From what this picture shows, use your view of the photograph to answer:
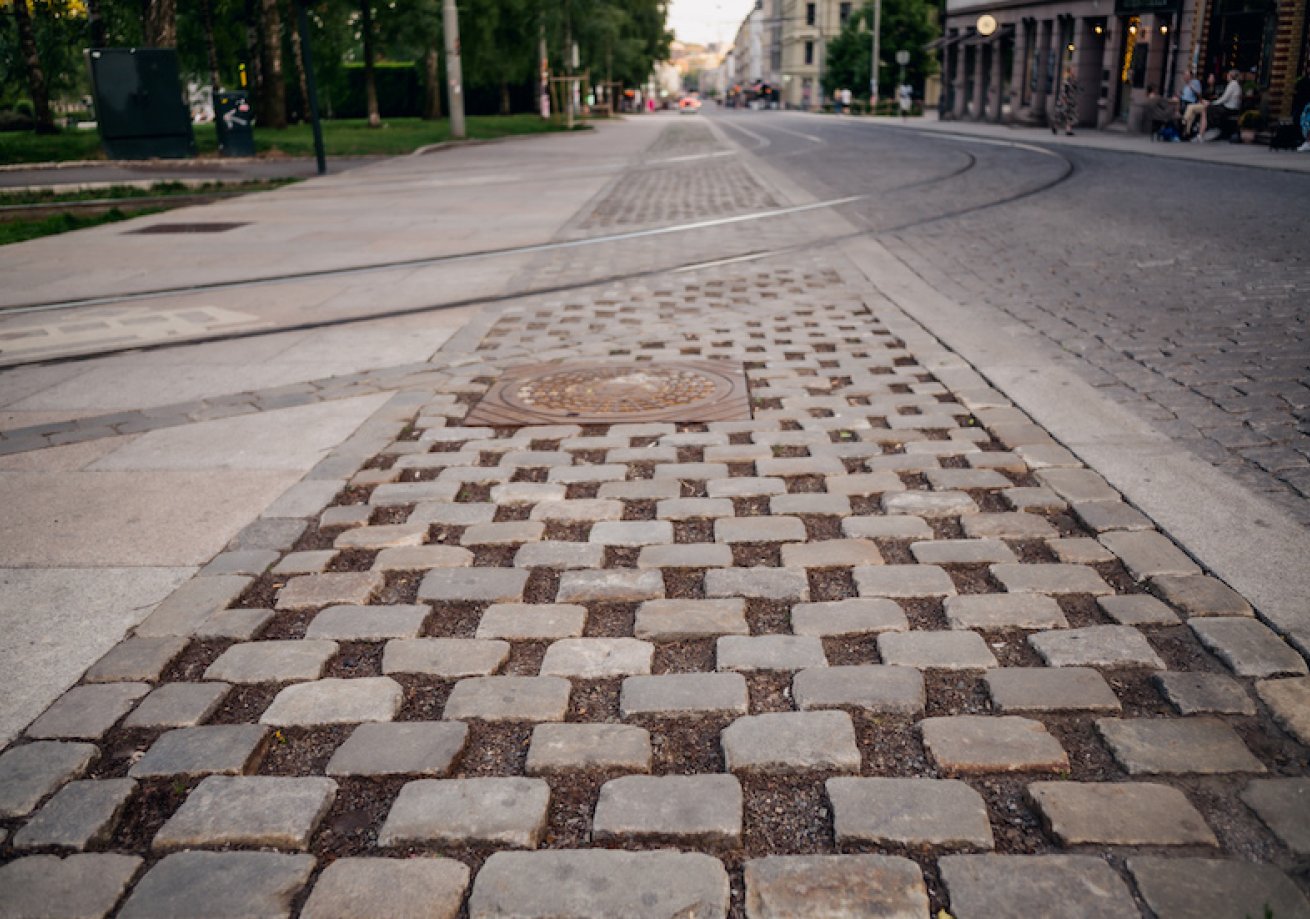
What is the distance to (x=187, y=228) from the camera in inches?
542

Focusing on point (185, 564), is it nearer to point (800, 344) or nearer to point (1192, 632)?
point (1192, 632)

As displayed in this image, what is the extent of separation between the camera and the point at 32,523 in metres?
3.99

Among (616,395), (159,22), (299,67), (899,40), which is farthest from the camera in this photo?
(899,40)

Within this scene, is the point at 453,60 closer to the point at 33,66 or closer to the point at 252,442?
the point at 33,66

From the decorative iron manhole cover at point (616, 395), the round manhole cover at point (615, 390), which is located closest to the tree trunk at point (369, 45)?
the decorative iron manhole cover at point (616, 395)

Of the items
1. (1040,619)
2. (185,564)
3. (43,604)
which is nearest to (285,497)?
(185,564)

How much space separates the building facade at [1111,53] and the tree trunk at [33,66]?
30610 mm

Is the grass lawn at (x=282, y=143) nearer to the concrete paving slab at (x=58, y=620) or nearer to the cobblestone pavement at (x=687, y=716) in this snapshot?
the concrete paving slab at (x=58, y=620)

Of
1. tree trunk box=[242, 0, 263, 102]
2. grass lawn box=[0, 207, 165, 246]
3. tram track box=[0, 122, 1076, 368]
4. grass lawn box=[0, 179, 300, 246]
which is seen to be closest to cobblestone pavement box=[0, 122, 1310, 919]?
tram track box=[0, 122, 1076, 368]

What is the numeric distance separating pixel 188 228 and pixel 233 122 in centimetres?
Result: 1204

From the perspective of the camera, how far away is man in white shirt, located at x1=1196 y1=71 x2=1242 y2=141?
26.1 m

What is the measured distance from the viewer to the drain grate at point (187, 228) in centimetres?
1348

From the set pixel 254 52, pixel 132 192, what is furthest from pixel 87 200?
pixel 254 52

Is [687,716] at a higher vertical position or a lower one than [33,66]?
lower
